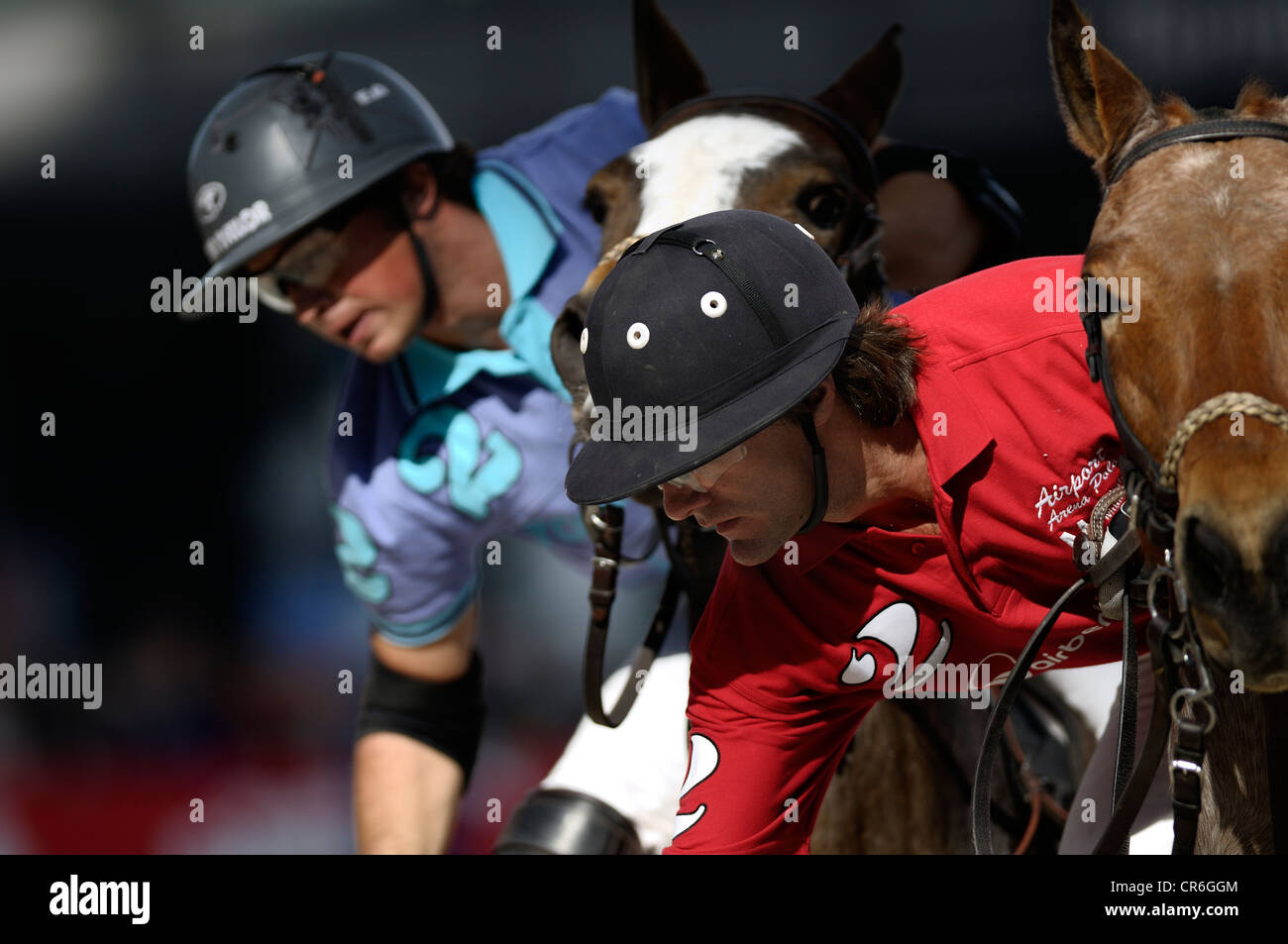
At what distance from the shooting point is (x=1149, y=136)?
1573 mm

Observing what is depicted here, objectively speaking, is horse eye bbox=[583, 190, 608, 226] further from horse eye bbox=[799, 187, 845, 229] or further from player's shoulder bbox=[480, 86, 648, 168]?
player's shoulder bbox=[480, 86, 648, 168]

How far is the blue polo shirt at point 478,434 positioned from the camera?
128 inches

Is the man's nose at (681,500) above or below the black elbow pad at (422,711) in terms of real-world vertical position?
above

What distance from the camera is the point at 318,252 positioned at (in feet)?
10.3

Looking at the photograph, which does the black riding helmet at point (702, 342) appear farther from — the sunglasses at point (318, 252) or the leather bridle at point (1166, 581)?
the sunglasses at point (318, 252)

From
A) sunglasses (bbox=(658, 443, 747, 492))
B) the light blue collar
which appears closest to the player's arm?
the light blue collar

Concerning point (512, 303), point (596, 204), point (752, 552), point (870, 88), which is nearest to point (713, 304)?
point (752, 552)

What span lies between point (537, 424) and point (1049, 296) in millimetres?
1685

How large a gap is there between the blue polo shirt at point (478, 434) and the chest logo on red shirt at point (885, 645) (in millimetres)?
1376

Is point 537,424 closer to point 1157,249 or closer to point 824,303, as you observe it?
point 824,303

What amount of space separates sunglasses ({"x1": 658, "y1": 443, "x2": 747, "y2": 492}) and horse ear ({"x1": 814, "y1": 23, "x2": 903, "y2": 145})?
1392 millimetres

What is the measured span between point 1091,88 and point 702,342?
61cm

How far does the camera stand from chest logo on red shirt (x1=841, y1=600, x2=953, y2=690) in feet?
5.94

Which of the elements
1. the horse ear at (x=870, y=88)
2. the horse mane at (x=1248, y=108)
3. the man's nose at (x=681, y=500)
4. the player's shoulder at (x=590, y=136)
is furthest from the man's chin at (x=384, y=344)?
the horse mane at (x=1248, y=108)
